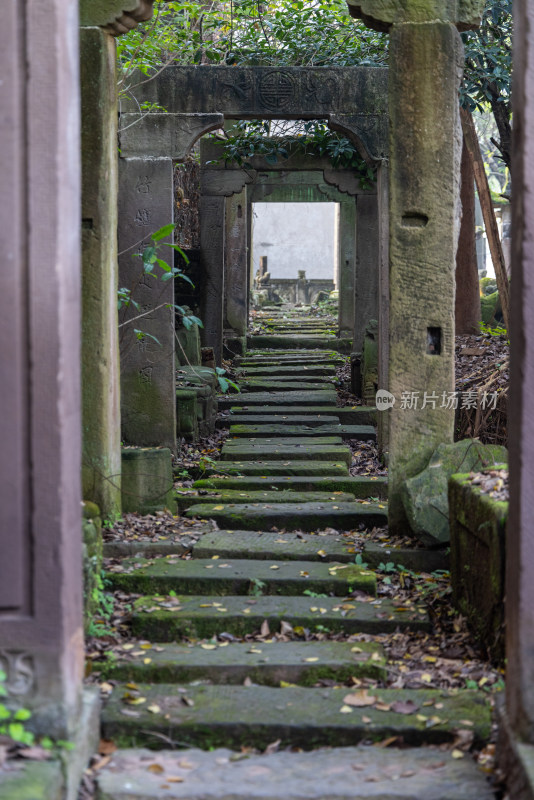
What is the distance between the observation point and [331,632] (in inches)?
182

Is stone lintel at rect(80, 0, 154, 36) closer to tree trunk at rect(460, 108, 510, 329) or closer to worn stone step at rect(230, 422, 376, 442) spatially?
worn stone step at rect(230, 422, 376, 442)

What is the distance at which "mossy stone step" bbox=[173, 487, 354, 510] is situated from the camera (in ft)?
22.7

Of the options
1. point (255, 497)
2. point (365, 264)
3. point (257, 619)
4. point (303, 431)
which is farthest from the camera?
point (365, 264)

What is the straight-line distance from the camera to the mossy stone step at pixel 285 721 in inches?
141

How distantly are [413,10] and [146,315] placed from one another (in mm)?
3696

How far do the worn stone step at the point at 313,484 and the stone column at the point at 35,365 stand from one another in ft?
14.6

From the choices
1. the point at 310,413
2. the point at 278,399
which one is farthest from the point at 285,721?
the point at 278,399

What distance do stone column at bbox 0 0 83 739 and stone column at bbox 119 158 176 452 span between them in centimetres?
490

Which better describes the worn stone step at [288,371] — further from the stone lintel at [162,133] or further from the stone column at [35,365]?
the stone column at [35,365]

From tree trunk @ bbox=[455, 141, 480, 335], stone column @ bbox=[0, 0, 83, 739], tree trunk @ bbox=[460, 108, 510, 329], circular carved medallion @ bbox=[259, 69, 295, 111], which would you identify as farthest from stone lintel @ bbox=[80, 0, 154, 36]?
tree trunk @ bbox=[455, 141, 480, 335]

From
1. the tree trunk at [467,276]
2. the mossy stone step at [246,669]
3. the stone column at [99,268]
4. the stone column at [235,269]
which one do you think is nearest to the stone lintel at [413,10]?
the stone column at [99,268]

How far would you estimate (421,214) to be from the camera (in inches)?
226

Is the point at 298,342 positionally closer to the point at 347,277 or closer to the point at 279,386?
the point at 347,277

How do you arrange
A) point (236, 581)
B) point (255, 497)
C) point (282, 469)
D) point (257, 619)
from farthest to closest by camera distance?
point (282, 469) → point (255, 497) → point (236, 581) → point (257, 619)
